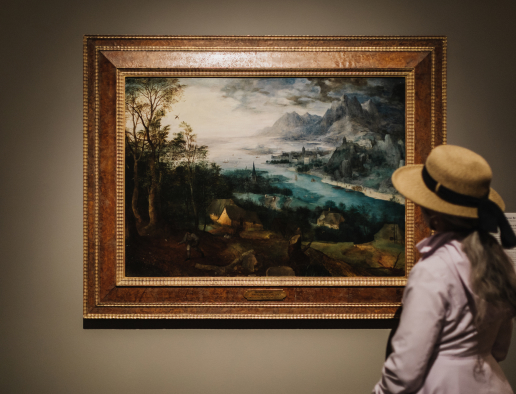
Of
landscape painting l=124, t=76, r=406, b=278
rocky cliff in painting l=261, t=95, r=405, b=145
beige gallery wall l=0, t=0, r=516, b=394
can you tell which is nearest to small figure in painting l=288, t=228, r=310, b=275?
landscape painting l=124, t=76, r=406, b=278

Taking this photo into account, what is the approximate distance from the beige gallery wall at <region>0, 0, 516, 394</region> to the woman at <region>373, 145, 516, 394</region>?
2.30 feet

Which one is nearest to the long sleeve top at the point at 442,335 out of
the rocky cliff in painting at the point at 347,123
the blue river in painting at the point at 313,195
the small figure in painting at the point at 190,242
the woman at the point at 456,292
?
the woman at the point at 456,292

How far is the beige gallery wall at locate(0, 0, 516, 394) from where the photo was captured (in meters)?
1.91

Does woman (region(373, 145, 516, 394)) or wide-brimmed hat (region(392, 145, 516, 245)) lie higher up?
wide-brimmed hat (region(392, 145, 516, 245))

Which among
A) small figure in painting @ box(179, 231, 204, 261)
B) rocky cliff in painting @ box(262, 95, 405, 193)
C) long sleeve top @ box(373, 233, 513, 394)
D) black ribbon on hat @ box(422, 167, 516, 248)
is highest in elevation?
rocky cliff in painting @ box(262, 95, 405, 193)

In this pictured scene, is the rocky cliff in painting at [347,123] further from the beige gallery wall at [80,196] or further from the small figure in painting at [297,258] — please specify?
the small figure in painting at [297,258]

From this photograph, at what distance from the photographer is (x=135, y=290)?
1.89 m

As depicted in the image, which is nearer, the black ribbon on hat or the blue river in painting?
the black ribbon on hat

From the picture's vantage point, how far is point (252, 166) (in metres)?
1.89

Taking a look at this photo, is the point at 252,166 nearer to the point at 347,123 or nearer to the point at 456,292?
the point at 347,123

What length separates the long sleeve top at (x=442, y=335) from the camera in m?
1.17

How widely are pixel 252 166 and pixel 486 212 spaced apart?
116 centimetres

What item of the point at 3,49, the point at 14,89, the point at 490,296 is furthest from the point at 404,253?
the point at 3,49

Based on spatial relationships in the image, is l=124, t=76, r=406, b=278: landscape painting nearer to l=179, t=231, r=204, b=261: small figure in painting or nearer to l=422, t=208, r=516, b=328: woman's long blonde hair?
l=179, t=231, r=204, b=261: small figure in painting
